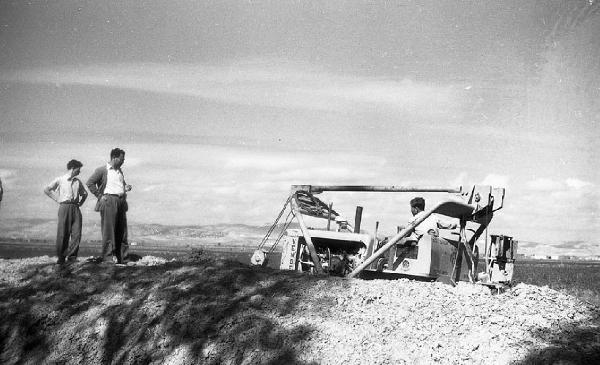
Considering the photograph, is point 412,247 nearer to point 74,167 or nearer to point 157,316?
point 157,316

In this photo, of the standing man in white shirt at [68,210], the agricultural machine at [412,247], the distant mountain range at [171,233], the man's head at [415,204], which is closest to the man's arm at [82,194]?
the standing man in white shirt at [68,210]

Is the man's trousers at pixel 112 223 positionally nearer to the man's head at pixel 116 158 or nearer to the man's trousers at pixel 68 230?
the man's head at pixel 116 158

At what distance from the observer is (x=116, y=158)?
9875mm

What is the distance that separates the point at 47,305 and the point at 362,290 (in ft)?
14.9

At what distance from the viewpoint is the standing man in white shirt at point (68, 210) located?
10078mm

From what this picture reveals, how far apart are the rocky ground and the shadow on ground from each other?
0.05 feet

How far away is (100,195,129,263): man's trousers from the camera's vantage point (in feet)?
31.4

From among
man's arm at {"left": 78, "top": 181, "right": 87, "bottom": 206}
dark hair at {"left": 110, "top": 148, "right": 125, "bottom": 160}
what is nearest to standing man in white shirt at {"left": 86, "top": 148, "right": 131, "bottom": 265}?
dark hair at {"left": 110, "top": 148, "right": 125, "bottom": 160}

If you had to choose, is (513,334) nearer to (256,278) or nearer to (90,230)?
(256,278)

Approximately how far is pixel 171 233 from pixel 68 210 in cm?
10716

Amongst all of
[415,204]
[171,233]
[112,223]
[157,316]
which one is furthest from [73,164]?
[171,233]

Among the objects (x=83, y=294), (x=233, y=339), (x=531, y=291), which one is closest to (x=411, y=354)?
(x=233, y=339)

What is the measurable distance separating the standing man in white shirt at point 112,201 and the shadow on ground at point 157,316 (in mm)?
871

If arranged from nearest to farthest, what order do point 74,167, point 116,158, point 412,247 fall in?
1. point 412,247
2. point 116,158
3. point 74,167
